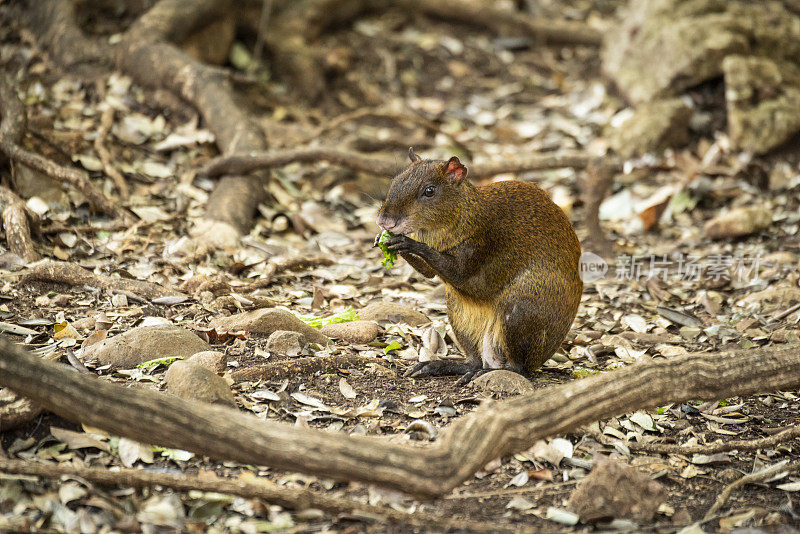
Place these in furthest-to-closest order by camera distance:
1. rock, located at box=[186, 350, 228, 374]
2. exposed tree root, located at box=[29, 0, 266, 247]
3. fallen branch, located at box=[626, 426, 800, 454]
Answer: exposed tree root, located at box=[29, 0, 266, 247] < rock, located at box=[186, 350, 228, 374] < fallen branch, located at box=[626, 426, 800, 454]

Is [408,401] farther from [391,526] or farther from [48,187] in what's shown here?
[48,187]

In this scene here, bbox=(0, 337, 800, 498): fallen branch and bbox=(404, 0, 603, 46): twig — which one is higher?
bbox=(404, 0, 603, 46): twig

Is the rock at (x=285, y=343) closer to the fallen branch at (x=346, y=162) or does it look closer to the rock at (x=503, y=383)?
the rock at (x=503, y=383)

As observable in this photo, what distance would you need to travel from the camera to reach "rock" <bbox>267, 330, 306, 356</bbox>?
4074mm

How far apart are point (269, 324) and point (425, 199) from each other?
1057mm

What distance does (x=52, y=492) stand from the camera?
282 cm

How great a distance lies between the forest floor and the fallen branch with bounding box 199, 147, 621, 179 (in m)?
0.18

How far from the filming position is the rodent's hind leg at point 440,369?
4172mm

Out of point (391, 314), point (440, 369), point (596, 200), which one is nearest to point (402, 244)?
point (440, 369)

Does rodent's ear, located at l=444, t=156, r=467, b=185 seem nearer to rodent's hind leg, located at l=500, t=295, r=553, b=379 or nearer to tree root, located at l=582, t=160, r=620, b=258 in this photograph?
rodent's hind leg, located at l=500, t=295, r=553, b=379

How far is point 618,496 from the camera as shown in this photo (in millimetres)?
2938

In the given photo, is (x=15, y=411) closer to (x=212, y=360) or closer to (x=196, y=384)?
(x=196, y=384)

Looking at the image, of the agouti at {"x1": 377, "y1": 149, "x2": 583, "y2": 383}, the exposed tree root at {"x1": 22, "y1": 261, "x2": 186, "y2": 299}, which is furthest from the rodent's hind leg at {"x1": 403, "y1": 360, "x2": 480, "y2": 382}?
the exposed tree root at {"x1": 22, "y1": 261, "x2": 186, "y2": 299}

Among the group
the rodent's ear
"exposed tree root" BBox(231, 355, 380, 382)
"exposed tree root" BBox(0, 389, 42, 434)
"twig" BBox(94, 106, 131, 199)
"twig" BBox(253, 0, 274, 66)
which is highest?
"twig" BBox(253, 0, 274, 66)
